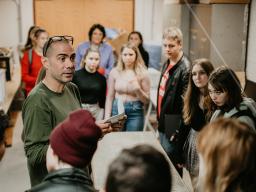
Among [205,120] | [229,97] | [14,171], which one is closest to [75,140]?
[229,97]

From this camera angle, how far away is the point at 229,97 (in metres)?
2.36

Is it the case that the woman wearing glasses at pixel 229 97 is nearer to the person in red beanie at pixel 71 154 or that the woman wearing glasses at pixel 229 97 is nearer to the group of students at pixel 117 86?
the person in red beanie at pixel 71 154

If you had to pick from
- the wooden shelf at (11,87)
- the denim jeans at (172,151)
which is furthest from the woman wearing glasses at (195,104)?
the wooden shelf at (11,87)

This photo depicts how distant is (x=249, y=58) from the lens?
365 cm

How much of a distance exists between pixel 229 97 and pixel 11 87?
12.8 feet

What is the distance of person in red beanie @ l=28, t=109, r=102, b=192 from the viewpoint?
1304 mm

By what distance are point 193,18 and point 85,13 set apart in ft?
10.2

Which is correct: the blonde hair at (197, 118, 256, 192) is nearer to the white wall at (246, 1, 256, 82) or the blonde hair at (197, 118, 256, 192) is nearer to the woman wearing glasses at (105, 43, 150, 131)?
the white wall at (246, 1, 256, 82)

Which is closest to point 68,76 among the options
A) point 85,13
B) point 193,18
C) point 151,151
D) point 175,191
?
point 175,191

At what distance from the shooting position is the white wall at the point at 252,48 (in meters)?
3.53

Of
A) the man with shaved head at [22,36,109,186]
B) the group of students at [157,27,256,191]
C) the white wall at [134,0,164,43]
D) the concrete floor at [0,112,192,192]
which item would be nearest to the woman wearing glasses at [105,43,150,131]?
the group of students at [157,27,256,191]

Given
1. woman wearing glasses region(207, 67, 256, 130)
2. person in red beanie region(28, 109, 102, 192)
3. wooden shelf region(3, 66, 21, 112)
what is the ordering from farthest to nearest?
wooden shelf region(3, 66, 21, 112)
woman wearing glasses region(207, 67, 256, 130)
person in red beanie region(28, 109, 102, 192)

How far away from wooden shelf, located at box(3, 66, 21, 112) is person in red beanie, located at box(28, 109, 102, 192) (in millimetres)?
3374

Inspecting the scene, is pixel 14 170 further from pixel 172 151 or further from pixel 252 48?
pixel 252 48
